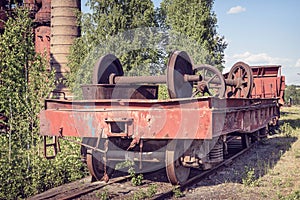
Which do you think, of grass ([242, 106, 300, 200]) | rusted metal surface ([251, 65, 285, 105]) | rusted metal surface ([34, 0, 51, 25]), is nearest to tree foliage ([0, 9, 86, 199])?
grass ([242, 106, 300, 200])

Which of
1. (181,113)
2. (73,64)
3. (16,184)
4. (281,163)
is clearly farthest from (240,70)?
(73,64)

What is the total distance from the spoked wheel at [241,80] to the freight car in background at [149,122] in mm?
2177

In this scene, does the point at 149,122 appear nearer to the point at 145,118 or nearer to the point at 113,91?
the point at 145,118

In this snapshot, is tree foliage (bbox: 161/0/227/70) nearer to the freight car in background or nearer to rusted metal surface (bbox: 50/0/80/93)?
rusted metal surface (bbox: 50/0/80/93)

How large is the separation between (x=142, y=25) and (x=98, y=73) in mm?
10175

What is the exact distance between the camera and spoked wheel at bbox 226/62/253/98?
9703mm

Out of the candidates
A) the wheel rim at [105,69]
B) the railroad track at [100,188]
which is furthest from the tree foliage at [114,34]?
the railroad track at [100,188]

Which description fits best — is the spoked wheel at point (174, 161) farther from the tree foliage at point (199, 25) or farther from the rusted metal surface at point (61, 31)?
the rusted metal surface at point (61, 31)

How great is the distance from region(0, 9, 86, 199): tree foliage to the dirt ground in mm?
2756

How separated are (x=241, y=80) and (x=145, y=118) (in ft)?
17.1

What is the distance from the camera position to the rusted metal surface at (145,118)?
17.0 ft

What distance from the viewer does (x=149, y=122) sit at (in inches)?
215

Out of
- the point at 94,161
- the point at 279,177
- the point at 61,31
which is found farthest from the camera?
the point at 61,31

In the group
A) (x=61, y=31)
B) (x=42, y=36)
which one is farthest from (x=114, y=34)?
(x=42, y=36)
